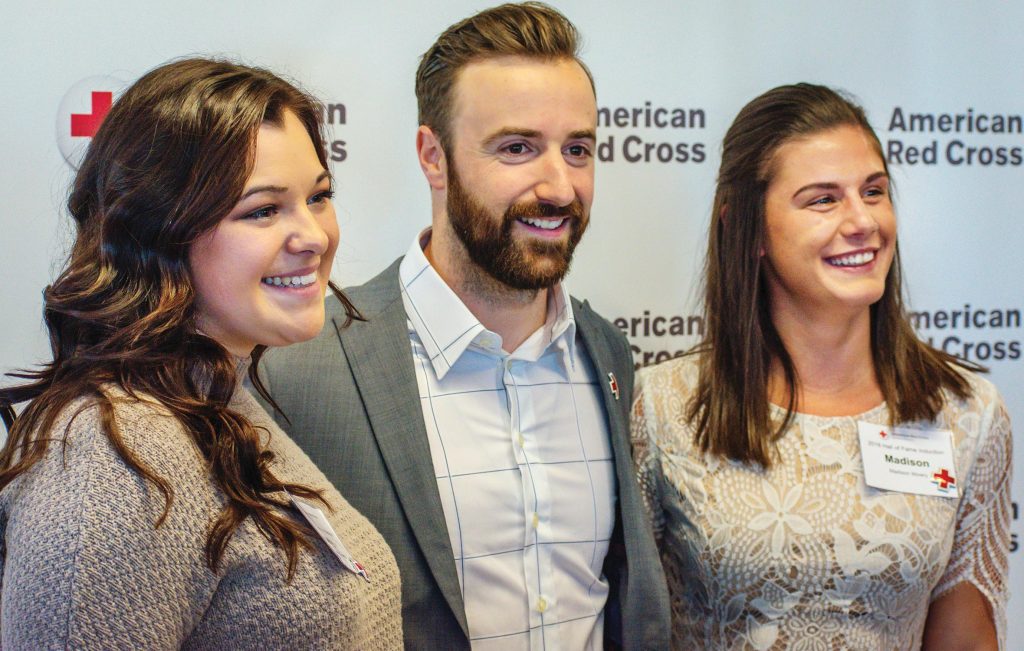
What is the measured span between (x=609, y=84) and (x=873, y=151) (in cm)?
73

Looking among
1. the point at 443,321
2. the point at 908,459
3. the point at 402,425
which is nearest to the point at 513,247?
the point at 443,321

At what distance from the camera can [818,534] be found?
1909 millimetres

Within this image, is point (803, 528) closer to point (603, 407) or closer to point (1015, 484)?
point (603, 407)

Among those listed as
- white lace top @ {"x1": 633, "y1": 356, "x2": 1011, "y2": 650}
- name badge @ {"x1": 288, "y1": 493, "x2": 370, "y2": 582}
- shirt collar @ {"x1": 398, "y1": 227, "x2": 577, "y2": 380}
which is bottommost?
white lace top @ {"x1": 633, "y1": 356, "x2": 1011, "y2": 650}

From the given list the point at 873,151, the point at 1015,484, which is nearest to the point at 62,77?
the point at 873,151

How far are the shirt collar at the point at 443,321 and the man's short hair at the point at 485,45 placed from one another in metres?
0.30

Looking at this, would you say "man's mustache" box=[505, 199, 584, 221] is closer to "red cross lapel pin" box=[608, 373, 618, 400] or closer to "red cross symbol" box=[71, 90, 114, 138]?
"red cross lapel pin" box=[608, 373, 618, 400]

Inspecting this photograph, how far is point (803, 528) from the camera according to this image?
6.29 feet

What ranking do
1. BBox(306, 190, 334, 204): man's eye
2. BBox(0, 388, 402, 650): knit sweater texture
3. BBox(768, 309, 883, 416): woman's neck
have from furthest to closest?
BBox(768, 309, 883, 416): woman's neck → BBox(306, 190, 334, 204): man's eye → BBox(0, 388, 402, 650): knit sweater texture

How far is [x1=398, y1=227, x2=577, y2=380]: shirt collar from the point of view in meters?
1.85

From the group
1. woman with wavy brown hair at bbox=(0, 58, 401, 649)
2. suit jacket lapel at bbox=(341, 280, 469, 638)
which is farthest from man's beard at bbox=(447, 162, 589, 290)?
woman with wavy brown hair at bbox=(0, 58, 401, 649)

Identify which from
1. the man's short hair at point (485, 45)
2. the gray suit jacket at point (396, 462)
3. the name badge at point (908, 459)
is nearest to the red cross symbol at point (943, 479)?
the name badge at point (908, 459)

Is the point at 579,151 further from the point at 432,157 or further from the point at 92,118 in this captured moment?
the point at 92,118

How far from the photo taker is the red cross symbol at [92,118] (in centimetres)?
206
